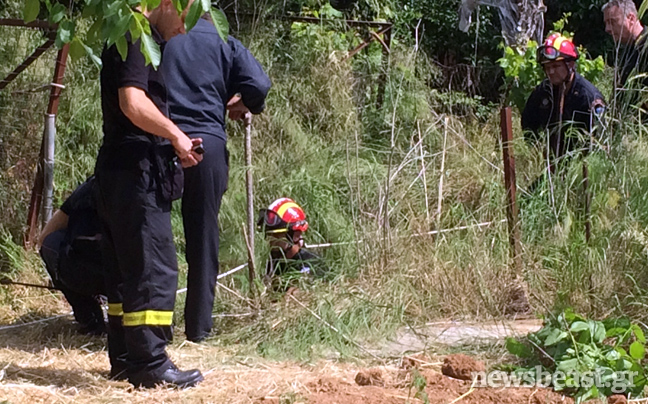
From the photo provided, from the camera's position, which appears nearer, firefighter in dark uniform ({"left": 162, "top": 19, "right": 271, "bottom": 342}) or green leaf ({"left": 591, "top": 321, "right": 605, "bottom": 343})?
green leaf ({"left": 591, "top": 321, "right": 605, "bottom": 343})

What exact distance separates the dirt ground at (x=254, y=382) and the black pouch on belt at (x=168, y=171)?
0.83 meters

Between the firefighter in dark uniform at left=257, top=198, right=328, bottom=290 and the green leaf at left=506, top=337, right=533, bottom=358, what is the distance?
1670mm

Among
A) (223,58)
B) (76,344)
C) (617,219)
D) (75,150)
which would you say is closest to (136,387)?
(76,344)

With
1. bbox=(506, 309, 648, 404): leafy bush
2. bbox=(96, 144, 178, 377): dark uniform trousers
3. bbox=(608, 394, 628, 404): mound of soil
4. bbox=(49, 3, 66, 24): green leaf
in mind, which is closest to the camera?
bbox=(49, 3, 66, 24): green leaf

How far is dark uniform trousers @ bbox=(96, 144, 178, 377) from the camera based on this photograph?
11.5 ft

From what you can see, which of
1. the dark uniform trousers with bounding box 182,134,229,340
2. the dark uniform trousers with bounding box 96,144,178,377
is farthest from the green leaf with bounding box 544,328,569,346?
the dark uniform trousers with bounding box 182,134,229,340

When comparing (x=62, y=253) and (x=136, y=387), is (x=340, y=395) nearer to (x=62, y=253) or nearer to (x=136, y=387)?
(x=136, y=387)

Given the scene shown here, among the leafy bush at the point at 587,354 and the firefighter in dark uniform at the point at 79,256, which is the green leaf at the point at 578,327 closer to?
the leafy bush at the point at 587,354

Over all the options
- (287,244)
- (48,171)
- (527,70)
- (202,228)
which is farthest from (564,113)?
(48,171)

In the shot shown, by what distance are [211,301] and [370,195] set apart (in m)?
1.87

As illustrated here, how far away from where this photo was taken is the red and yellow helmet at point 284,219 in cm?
544

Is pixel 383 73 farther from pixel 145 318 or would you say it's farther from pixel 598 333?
pixel 145 318

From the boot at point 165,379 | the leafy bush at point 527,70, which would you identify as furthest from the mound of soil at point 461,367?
the leafy bush at point 527,70

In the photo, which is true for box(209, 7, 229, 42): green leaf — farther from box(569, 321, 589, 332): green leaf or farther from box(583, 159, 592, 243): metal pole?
box(583, 159, 592, 243): metal pole
